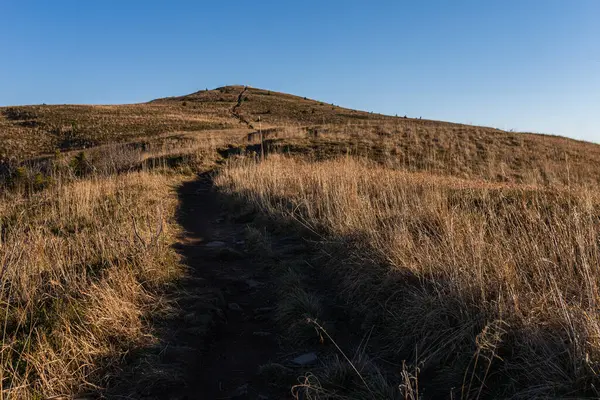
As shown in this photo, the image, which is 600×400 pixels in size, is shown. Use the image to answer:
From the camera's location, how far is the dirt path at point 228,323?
114 inches

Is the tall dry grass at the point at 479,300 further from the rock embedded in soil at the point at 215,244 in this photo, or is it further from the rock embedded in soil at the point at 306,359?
the rock embedded in soil at the point at 215,244

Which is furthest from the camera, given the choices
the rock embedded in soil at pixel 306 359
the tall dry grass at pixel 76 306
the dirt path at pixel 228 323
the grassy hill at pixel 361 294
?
the rock embedded in soil at pixel 306 359

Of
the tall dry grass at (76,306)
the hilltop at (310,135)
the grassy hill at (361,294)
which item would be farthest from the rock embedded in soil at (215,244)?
the hilltop at (310,135)

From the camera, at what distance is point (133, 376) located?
280 cm

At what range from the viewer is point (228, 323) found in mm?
3889

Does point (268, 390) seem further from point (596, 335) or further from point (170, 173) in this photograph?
point (170, 173)

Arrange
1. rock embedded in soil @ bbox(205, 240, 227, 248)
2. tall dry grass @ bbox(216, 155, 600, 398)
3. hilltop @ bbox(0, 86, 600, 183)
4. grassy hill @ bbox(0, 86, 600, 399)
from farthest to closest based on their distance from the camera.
Result: hilltop @ bbox(0, 86, 600, 183) → rock embedded in soil @ bbox(205, 240, 227, 248) → grassy hill @ bbox(0, 86, 600, 399) → tall dry grass @ bbox(216, 155, 600, 398)

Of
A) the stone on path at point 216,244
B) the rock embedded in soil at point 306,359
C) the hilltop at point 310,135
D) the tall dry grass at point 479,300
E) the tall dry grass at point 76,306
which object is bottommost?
the stone on path at point 216,244

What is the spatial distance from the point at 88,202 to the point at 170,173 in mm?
6917

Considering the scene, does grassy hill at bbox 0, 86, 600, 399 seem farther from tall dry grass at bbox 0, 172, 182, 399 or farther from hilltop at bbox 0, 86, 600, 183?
hilltop at bbox 0, 86, 600, 183

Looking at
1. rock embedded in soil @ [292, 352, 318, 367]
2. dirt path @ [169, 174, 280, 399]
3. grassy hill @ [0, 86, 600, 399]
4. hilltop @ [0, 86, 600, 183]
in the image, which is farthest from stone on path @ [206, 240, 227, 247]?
hilltop @ [0, 86, 600, 183]

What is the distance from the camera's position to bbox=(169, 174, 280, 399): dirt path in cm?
288

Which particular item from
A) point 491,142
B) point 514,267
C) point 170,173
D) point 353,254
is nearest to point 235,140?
point 170,173

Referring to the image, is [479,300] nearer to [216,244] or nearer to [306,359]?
[306,359]
